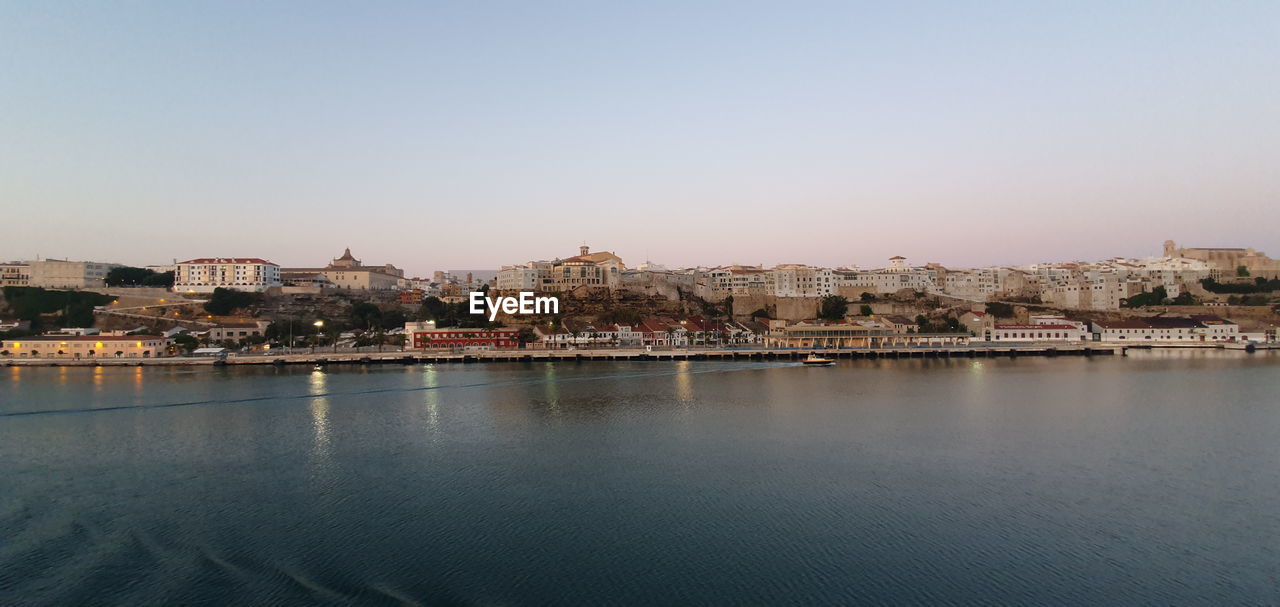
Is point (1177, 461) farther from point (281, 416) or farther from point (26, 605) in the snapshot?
point (281, 416)

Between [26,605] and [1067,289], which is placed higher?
[1067,289]

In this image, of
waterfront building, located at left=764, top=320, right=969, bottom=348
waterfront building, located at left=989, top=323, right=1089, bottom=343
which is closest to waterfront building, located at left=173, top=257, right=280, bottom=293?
waterfront building, located at left=764, top=320, right=969, bottom=348

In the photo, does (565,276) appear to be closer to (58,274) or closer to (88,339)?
(88,339)

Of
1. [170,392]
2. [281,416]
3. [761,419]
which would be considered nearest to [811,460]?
[761,419]

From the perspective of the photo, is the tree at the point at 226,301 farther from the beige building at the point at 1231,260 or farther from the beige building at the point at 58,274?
the beige building at the point at 1231,260

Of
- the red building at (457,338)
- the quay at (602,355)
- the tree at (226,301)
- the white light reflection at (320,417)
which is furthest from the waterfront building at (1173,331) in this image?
the tree at (226,301)

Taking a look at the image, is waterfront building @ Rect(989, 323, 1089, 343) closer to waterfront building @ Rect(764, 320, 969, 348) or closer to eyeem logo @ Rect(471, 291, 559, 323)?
waterfront building @ Rect(764, 320, 969, 348)
